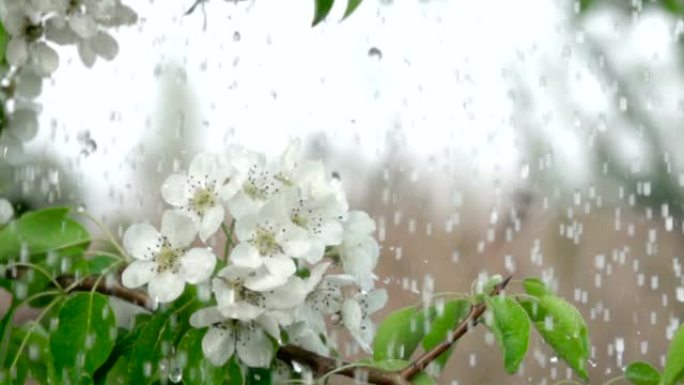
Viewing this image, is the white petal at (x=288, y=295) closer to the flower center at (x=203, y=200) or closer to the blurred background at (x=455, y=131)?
the flower center at (x=203, y=200)

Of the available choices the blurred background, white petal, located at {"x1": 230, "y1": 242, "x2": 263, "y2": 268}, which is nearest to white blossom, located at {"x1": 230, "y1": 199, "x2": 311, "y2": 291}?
white petal, located at {"x1": 230, "y1": 242, "x2": 263, "y2": 268}

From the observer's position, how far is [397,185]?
199 centimetres

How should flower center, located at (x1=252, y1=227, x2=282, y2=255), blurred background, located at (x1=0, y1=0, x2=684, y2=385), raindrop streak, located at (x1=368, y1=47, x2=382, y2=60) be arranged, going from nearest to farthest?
flower center, located at (x1=252, y1=227, x2=282, y2=255)
blurred background, located at (x1=0, y1=0, x2=684, y2=385)
raindrop streak, located at (x1=368, y1=47, x2=382, y2=60)

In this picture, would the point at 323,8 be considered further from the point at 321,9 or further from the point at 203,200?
the point at 203,200

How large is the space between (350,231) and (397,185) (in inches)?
57.2

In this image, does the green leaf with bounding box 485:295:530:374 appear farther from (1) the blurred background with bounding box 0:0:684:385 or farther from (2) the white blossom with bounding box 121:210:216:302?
(1) the blurred background with bounding box 0:0:684:385

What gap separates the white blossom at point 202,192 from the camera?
1.68 feet

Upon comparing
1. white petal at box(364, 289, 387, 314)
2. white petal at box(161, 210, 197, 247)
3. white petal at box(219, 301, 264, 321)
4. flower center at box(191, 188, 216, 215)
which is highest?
flower center at box(191, 188, 216, 215)

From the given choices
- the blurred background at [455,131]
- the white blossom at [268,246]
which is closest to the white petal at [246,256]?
the white blossom at [268,246]

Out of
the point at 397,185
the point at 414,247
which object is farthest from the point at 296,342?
the point at 397,185

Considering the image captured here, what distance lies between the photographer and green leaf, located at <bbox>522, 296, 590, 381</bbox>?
1.70 feet

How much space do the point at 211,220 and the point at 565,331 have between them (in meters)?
0.15

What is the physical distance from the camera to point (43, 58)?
62cm

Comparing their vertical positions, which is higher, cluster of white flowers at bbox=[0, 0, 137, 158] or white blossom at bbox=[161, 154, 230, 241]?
cluster of white flowers at bbox=[0, 0, 137, 158]
